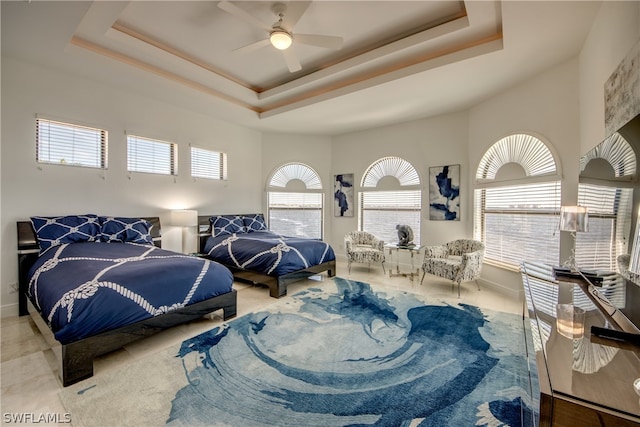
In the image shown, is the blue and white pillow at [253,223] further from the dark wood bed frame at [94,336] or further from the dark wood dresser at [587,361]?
the dark wood dresser at [587,361]

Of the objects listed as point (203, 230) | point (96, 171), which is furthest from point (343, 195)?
point (96, 171)

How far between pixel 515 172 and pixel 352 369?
3656mm

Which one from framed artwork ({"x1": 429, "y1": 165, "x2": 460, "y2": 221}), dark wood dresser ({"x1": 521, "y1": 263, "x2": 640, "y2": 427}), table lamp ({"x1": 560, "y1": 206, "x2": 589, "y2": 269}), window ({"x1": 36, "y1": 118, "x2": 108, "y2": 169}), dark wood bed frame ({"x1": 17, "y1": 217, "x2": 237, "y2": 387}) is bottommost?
dark wood bed frame ({"x1": 17, "y1": 217, "x2": 237, "y2": 387})

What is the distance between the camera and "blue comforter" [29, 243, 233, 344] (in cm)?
201

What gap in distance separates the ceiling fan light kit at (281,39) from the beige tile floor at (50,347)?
2.98 metres

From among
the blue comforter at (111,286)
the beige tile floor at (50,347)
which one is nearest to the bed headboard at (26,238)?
the blue comforter at (111,286)

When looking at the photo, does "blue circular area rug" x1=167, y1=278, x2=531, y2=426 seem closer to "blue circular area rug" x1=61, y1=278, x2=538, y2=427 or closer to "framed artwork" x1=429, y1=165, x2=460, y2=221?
"blue circular area rug" x1=61, y1=278, x2=538, y2=427

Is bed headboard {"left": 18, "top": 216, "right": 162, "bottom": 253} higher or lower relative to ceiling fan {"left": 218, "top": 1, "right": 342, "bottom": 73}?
lower

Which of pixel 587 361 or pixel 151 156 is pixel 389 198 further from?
pixel 587 361

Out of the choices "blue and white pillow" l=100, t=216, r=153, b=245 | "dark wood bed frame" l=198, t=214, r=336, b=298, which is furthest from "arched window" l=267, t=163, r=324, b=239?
"blue and white pillow" l=100, t=216, r=153, b=245

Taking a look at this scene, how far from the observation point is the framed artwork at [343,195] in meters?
6.40

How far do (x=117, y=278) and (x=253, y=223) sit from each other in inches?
137

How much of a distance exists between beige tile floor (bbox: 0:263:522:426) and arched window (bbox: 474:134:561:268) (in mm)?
756

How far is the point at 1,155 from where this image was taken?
10.7ft
